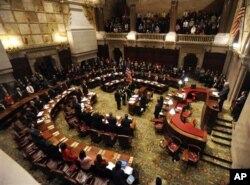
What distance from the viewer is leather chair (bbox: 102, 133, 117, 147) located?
7.41 meters

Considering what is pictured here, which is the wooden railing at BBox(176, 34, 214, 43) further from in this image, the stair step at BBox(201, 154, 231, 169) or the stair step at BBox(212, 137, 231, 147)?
the stair step at BBox(201, 154, 231, 169)

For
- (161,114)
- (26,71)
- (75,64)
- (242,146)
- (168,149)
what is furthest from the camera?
(75,64)

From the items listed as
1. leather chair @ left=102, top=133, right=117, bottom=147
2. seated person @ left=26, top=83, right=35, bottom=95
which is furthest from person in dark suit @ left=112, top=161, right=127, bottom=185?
seated person @ left=26, top=83, right=35, bottom=95

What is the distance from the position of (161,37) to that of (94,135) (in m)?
12.9

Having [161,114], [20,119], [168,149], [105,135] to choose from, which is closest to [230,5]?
[161,114]

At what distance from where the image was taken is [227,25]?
12.8 meters

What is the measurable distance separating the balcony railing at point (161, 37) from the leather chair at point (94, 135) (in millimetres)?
12651

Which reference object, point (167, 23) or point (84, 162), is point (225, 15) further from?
point (84, 162)

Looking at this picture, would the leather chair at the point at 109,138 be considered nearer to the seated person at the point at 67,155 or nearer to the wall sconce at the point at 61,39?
the seated person at the point at 67,155

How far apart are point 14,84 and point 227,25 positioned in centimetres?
1885

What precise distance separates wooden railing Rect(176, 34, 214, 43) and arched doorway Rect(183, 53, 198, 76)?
1.68 m

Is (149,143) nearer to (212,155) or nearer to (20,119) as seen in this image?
(212,155)

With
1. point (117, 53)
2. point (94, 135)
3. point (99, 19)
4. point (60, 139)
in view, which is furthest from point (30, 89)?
point (99, 19)

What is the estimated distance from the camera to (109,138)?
7418mm
